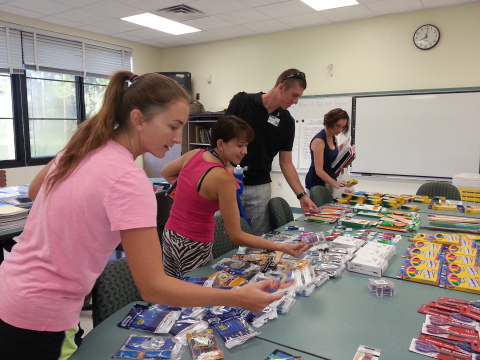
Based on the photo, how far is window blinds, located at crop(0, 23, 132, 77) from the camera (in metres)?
4.81

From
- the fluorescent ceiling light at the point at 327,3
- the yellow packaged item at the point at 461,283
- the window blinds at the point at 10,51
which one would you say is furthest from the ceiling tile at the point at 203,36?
the yellow packaged item at the point at 461,283

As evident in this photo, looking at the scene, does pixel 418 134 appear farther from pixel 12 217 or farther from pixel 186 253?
pixel 12 217

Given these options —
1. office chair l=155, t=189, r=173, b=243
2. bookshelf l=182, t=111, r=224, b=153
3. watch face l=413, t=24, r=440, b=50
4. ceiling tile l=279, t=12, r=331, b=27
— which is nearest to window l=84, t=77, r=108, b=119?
bookshelf l=182, t=111, r=224, b=153

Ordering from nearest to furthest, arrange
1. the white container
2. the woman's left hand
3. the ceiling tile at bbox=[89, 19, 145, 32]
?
the woman's left hand, the white container, the ceiling tile at bbox=[89, 19, 145, 32]

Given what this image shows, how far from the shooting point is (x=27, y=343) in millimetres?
942

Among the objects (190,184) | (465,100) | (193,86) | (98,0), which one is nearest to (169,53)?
(193,86)

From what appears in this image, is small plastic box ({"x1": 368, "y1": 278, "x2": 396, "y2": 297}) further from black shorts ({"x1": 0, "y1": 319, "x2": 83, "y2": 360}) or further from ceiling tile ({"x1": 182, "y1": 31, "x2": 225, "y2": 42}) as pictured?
ceiling tile ({"x1": 182, "y1": 31, "x2": 225, "y2": 42})

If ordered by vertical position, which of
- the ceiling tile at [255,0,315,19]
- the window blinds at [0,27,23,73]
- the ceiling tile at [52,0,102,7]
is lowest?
the window blinds at [0,27,23,73]

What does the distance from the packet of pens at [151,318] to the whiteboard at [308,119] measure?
14.9 feet

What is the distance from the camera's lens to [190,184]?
1707 millimetres

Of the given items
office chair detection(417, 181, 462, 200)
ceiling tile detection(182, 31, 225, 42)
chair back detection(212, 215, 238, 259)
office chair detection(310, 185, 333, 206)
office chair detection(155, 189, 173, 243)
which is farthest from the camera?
ceiling tile detection(182, 31, 225, 42)

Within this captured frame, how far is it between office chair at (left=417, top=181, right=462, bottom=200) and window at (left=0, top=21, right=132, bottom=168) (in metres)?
3.90

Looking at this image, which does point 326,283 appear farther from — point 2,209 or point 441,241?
point 2,209

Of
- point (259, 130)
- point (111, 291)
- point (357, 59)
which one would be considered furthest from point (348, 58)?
point (111, 291)
